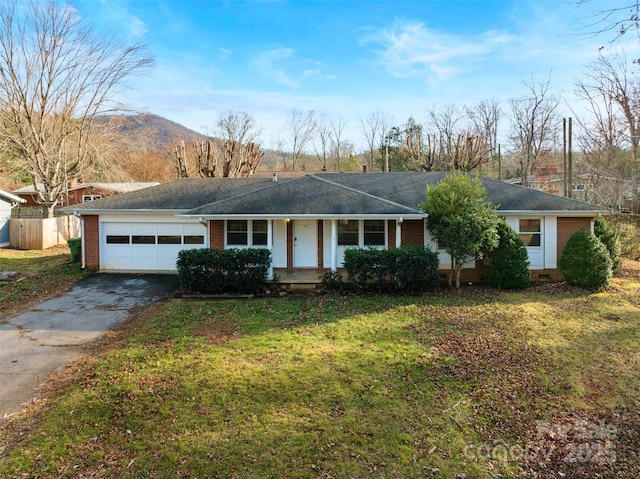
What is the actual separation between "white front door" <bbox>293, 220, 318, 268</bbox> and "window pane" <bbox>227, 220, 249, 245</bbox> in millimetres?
1802

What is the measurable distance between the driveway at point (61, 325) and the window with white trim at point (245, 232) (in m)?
2.49

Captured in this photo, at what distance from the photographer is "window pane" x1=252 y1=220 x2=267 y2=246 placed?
1327cm

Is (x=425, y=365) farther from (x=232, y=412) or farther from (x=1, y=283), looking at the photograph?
(x=1, y=283)

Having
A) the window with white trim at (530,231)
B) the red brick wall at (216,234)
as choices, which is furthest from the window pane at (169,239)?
the window with white trim at (530,231)

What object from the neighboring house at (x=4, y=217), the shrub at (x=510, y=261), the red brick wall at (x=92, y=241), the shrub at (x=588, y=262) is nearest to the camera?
the shrub at (x=588, y=262)

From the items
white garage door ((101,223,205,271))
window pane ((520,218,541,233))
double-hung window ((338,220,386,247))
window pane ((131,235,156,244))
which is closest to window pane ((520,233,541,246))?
window pane ((520,218,541,233))

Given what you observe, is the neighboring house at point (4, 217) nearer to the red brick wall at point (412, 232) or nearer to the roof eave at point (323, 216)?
the roof eave at point (323, 216)

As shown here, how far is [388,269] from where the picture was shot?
10766 millimetres

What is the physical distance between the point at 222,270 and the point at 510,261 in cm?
888

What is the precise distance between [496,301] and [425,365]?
531 centimetres

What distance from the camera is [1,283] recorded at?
12141mm

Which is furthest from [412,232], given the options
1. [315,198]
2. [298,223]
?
[298,223]

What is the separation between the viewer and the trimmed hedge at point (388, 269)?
10.8 meters

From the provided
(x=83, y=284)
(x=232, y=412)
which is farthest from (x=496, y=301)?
(x=83, y=284)
